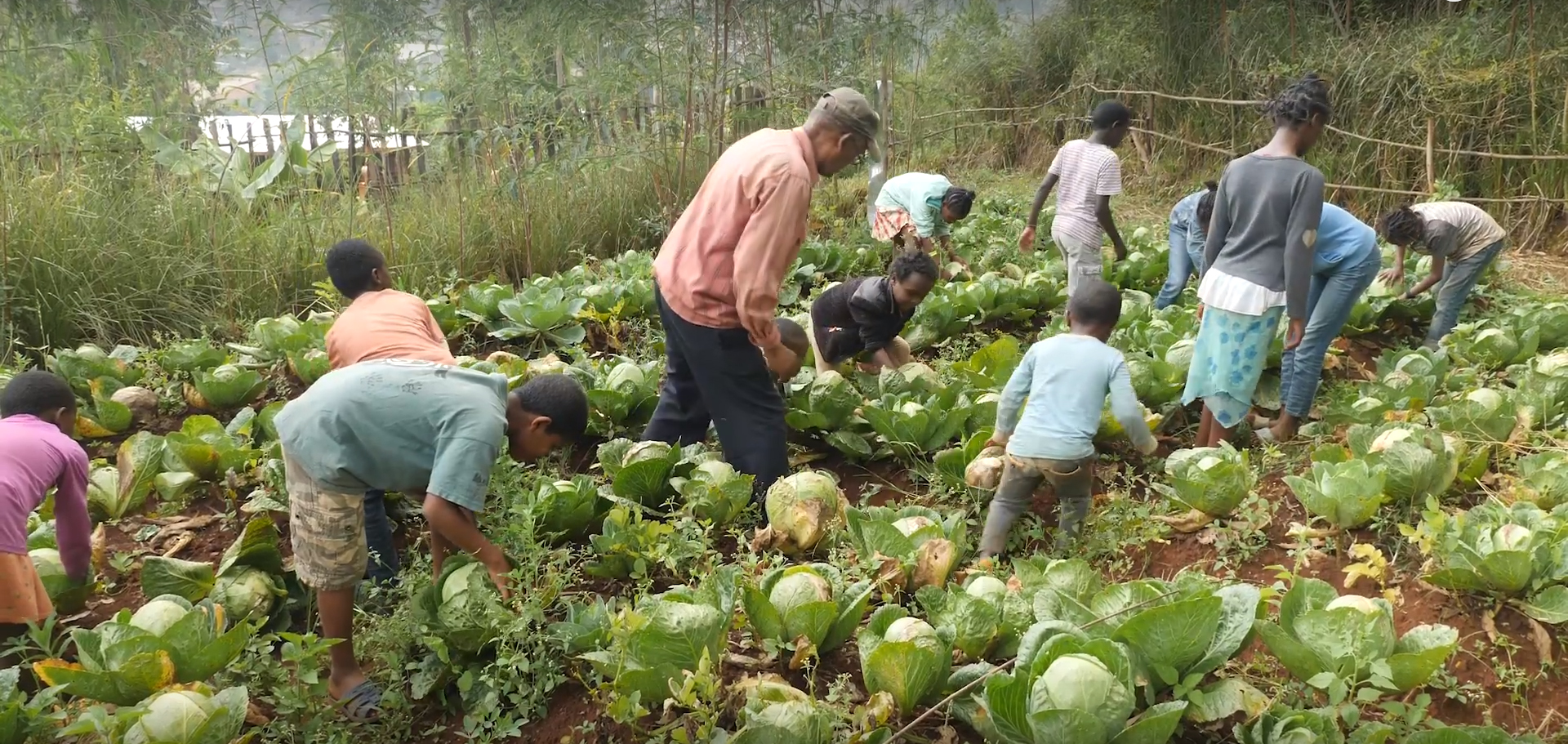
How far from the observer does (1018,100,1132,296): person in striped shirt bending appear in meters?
5.39

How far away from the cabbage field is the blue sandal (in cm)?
3

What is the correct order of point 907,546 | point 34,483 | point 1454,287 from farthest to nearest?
point 1454,287 → point 907,546 → point 34,483

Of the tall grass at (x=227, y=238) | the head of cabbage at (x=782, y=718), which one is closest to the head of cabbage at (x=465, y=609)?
the head of cabbage at (x=782, y=718)

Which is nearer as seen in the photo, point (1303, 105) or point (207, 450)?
point (1303, 105)

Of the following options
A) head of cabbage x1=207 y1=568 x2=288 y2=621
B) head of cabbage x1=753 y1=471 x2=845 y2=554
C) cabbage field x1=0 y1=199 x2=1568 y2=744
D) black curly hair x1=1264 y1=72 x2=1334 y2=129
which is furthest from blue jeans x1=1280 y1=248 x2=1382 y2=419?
head of cabbage x1=207 y1=568 x2=288 y2=621

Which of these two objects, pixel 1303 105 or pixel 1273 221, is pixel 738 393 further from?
pixel 1303 105

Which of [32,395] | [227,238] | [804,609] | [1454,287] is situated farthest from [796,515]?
[227,238]

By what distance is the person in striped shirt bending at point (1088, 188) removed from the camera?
212 inches

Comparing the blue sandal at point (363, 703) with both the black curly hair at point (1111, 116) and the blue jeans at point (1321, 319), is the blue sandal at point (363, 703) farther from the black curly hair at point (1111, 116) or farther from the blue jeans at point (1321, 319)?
the black curly hair at point (1111, 116)

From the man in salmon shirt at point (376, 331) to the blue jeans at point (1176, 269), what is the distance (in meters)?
4.07

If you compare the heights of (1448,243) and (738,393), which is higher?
(1448,243)

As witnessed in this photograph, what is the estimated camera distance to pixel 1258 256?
11.9 feet

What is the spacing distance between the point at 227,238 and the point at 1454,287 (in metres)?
6.26

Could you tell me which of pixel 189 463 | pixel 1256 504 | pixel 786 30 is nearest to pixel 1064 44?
pixel 786 30
